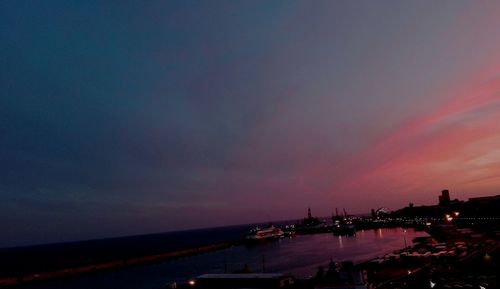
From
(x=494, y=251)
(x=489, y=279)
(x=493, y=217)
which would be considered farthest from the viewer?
(x=493, y=217)

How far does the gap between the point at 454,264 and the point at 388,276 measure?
649 cm

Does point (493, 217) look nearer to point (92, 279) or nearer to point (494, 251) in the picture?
point (494, 251)

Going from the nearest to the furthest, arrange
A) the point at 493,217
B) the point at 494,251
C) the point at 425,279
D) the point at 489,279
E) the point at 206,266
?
the point at 489,279, the point at 425,279, the point at 494,251, the point at 206,266, the point at 493,217

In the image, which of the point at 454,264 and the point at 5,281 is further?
the point at 5,281

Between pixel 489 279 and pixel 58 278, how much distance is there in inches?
2894

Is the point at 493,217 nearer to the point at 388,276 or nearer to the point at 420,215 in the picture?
the point at 420,215

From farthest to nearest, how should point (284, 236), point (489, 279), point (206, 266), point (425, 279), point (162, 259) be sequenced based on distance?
point (284, 236) → point (162, 259) → point (206, 266) → point (425, 279) → point (489, 279)

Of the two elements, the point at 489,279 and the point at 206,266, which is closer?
the point at 489,279

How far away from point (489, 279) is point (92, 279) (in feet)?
217

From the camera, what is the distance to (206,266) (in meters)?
80.5

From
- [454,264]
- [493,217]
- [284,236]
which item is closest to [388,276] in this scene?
[454,264]

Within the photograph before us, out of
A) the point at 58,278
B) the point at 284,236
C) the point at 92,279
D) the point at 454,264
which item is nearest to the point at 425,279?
the point at 454,264

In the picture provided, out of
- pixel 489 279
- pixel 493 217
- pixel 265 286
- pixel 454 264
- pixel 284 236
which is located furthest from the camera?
pixel 284 236

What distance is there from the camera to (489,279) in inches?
1137
